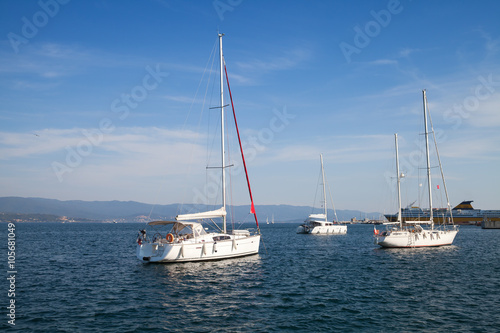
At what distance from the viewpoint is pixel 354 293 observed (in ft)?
77.0

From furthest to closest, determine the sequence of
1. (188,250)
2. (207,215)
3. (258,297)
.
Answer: (207,215)
(188,250)
(258,297)

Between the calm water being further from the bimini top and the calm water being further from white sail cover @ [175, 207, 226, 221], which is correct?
white sail cover @ [175, 207, 226, 221]

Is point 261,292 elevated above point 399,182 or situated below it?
below

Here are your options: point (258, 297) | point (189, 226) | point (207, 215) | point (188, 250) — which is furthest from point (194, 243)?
point (258, 297)

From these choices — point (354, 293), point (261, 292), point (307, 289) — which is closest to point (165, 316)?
point (261, 292)

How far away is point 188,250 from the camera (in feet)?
111

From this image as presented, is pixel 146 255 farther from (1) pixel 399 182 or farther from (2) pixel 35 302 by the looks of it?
(1) pixel 399 182

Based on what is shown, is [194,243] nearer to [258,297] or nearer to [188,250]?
[188,250]

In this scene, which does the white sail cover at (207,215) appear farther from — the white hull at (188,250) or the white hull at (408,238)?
the white hull at (408,238)

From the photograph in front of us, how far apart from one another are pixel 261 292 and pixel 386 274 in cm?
1195

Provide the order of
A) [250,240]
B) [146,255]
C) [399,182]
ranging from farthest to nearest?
1. [399,182]
2. [250,240]
3. [146,255]

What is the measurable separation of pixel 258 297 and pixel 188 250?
1269cm

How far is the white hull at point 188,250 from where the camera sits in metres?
33.3

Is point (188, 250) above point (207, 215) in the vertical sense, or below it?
below
